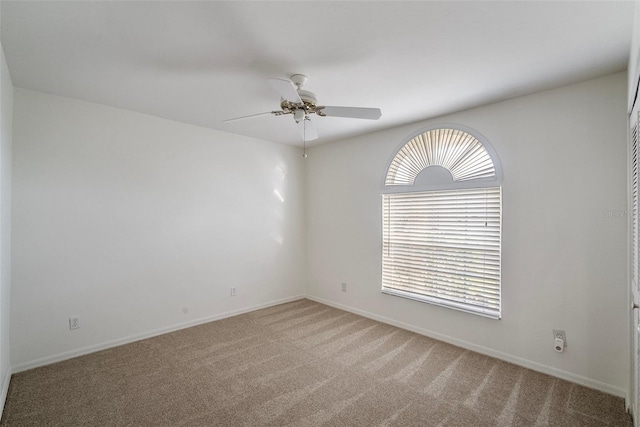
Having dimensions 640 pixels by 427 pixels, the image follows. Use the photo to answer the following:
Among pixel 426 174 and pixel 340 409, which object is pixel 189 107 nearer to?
pixel 426 174

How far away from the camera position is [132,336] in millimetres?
3357

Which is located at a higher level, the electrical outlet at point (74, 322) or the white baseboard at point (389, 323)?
the electrical outlet at point (74, 322)

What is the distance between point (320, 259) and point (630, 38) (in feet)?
13.1

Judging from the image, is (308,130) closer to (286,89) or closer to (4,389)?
(286,89)

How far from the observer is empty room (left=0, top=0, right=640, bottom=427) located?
1.93 m

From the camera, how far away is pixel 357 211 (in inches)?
170

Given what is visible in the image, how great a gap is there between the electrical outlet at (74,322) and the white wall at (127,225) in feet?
0.13

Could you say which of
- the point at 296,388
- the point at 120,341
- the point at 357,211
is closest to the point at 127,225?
the point at 120,341

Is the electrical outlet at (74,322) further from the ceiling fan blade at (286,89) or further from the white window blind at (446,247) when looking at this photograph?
the white window blind at (446,247)

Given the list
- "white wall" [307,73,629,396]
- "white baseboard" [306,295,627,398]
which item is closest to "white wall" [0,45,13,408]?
"white baseboard" [306,295,627,398]

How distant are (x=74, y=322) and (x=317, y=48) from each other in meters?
3.38

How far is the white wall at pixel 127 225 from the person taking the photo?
2.79 meters

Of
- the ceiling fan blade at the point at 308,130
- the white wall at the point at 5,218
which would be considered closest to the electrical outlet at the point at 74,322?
the white wall at the point at 5,218

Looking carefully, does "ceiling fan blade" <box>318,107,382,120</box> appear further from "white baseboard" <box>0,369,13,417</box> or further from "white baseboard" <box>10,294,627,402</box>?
"white baseboard" <box>0,369,13,417</box>
